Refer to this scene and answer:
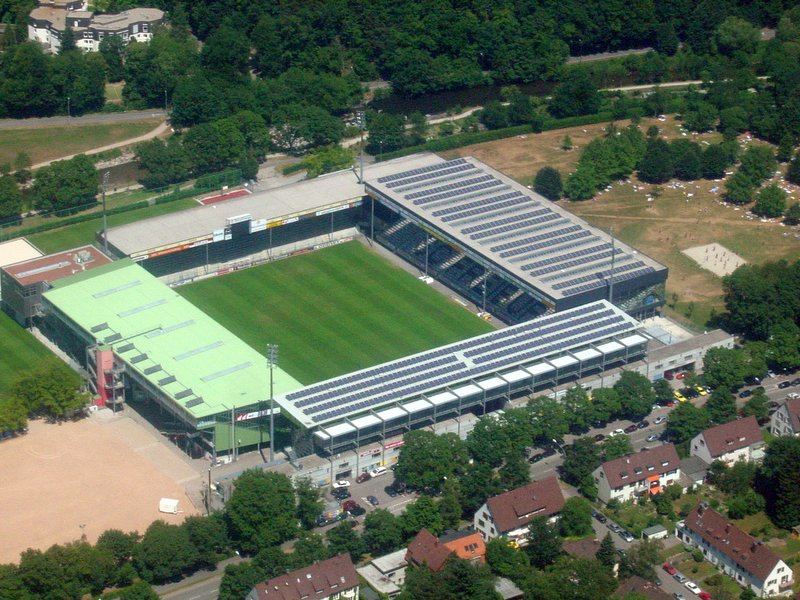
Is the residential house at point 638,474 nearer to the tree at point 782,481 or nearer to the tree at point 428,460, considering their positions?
the tree at point 782,481

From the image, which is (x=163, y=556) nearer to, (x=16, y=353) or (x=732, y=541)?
(x=16, y=353)

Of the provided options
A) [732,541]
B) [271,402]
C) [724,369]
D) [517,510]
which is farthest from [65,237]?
[732,541]

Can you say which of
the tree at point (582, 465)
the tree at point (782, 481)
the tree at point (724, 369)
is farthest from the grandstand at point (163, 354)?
the tree at point (782, 481)

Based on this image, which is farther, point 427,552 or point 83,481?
point 83,481

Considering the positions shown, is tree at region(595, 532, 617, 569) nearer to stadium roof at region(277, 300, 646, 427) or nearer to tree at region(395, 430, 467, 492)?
tree at region(395, 430, 467, 492)

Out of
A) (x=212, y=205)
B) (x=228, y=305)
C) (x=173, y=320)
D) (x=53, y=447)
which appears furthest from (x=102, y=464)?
(x=212, y=205)

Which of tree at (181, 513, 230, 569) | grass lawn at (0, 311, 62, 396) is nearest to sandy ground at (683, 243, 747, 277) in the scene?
grass lawn at (0, 311, 62, 396)

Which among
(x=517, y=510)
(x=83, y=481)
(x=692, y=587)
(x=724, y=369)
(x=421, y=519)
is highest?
(x=724, y=369)
